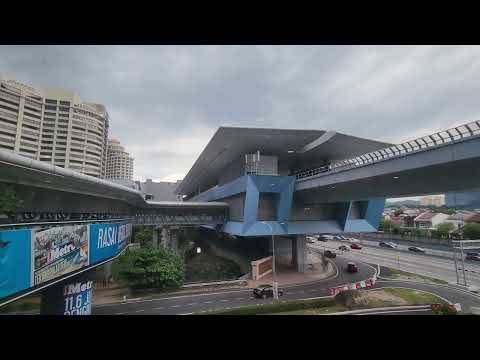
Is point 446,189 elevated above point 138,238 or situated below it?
above

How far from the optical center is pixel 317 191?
2980cm

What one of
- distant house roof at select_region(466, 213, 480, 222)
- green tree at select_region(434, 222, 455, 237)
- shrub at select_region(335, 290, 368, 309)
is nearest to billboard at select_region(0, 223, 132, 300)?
shrub at select_region(335, 290, 368, 309)

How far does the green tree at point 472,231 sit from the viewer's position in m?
39.0

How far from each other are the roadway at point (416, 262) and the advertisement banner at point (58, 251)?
32.4m

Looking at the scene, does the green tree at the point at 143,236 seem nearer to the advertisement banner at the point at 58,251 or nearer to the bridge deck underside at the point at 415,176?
→ the bridge deck underside at the point at 415,176

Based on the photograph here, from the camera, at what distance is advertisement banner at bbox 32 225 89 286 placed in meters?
10.1

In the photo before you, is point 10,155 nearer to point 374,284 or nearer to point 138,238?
point 374,284

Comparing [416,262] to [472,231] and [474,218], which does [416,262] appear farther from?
[474,218]

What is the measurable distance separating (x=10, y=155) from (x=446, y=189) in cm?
2323

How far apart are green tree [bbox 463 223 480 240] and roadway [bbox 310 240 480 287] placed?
607 cm

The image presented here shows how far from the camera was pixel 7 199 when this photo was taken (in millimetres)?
10742

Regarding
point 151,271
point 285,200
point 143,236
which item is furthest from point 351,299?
point 143,236

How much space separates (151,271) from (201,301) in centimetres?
581
